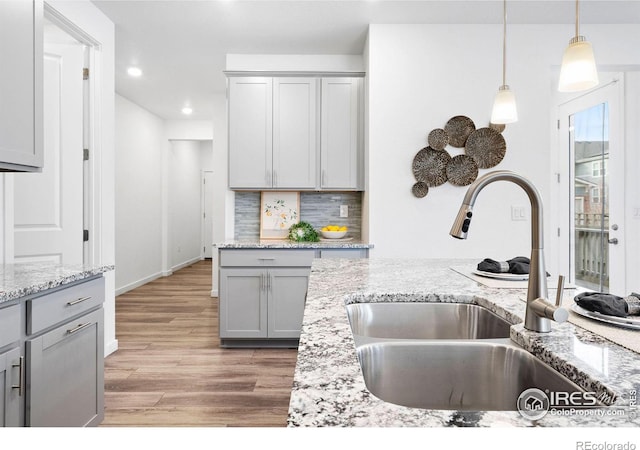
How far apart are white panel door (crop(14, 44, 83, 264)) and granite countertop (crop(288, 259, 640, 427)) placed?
2176 mm

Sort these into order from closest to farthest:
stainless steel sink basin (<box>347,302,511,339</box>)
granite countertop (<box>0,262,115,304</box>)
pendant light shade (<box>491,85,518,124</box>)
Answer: stainless steel sink basin (<box>347,302,511,339</box>), granite countertop (<box>0,262,115,304</box>), pendant light shade (<box>491,85,518,124</box>)

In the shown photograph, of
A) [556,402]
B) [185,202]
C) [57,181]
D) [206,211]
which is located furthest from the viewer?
[206,211]

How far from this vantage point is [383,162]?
3436 mm

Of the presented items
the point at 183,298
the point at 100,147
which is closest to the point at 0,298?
the point at 100,147

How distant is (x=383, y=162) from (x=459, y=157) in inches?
24.5

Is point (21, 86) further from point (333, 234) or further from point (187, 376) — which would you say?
point (333, 234)

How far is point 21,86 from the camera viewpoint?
1765mm

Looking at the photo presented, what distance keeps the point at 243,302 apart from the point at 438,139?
211 cm

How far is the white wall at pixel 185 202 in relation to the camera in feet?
24.5

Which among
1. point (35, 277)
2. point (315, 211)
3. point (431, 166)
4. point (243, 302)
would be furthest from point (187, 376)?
point (431, 166)

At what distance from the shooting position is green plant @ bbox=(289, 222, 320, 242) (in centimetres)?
380

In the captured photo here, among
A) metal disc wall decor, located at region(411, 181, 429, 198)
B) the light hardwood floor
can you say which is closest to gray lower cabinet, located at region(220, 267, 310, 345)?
the light hardwood floor

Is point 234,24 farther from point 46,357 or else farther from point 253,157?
point 46,357

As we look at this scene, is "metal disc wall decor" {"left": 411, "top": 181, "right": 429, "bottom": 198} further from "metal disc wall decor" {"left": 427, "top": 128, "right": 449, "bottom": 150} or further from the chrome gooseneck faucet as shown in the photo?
the chrome gooseneck faucet
